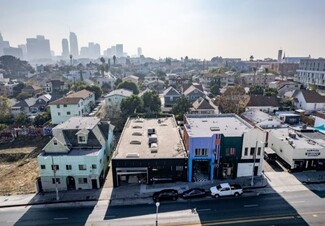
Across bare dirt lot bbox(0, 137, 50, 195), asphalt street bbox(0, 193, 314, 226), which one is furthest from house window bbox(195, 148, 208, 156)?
bare dirt lot bbox(0, 137, 50, 195)

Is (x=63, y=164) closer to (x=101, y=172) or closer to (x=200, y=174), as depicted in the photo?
(x=101, y=172)

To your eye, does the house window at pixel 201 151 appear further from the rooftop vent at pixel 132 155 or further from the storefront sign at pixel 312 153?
the storefront sign at pixel 312 153

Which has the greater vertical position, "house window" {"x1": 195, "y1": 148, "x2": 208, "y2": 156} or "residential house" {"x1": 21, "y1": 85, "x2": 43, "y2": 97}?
"residential house" {"x1": 21, "y1": 85, "x2": 43, "y2": 97}

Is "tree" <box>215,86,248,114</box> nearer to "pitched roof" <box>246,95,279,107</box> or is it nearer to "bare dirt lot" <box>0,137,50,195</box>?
"pitched roof" <box>246,95,279,107</box>

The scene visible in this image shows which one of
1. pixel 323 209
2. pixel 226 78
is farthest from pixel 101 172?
pixel 226 78

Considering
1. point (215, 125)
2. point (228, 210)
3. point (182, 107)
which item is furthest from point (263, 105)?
point (228, 210)

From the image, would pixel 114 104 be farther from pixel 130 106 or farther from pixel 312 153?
pixel 312 153
